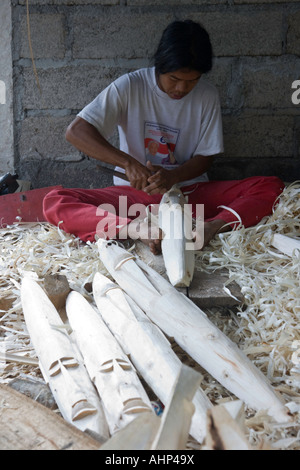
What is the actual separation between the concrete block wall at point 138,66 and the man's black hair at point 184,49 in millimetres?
612

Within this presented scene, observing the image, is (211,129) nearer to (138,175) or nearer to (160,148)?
(160,148)

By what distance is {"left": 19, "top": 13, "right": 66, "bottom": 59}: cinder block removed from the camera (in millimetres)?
3346

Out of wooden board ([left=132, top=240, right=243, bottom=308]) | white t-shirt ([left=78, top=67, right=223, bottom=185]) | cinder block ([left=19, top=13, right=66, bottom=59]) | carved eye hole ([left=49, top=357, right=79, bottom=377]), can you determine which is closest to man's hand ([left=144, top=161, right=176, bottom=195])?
white t-shirt ([left=78, top=67, right=223, bottom=185])

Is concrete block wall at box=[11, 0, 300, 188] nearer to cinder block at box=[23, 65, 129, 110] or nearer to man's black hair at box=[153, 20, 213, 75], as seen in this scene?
cinder block at box=[23, 65, 129, 110]

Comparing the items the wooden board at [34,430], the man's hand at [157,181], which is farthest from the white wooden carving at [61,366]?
the man's hand at [157,181]

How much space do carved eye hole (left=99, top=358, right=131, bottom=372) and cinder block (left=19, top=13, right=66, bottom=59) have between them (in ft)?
8.20

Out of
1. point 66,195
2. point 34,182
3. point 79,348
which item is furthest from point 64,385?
point 34,182

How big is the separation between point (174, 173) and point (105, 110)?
1.81ft

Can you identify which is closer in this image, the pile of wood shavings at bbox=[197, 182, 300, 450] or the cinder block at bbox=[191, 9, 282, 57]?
the pile of wood shavings at bbox=[197, 182, 300, 450]

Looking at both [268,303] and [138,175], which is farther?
[138,175]

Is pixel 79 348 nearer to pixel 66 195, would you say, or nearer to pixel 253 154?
pixel 66 195

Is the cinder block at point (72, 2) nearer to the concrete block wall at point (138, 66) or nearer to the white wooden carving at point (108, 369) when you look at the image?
the concrete block wall at point (138, 66)

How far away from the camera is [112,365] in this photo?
1.47 m

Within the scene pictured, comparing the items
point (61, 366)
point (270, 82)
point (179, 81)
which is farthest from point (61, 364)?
point (270, 82)
